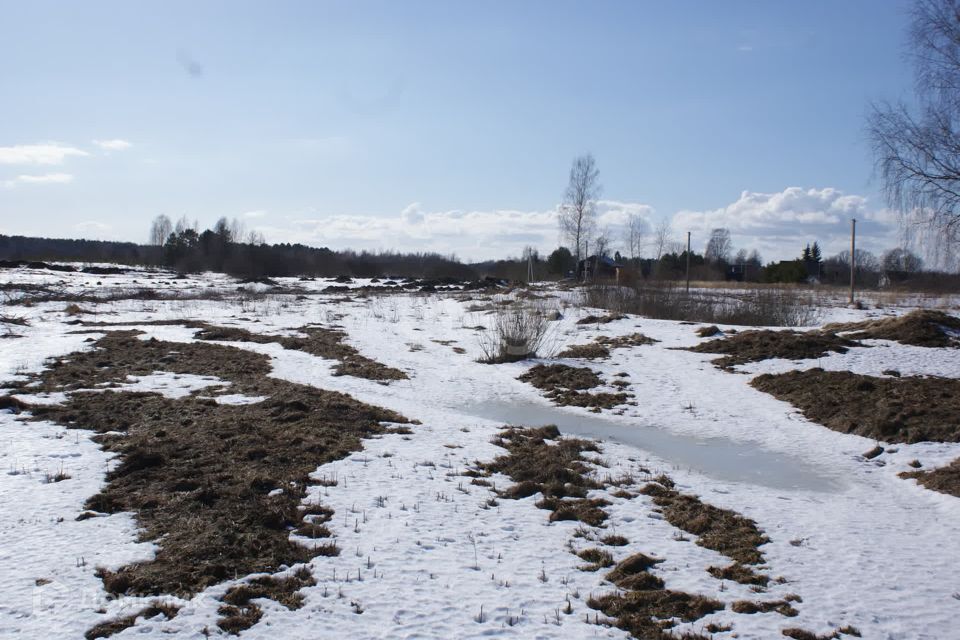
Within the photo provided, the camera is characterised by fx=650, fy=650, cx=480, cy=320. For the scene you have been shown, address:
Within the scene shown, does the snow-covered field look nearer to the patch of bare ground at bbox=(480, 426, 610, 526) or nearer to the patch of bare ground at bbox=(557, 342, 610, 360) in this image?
the patch of bare ground at bbox=(480, 426, 610, 526)

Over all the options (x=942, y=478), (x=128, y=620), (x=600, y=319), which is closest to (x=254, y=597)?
(x=128, y=620)

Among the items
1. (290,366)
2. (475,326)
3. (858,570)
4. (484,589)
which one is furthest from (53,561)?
(475,326)

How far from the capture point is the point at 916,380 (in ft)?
38.7

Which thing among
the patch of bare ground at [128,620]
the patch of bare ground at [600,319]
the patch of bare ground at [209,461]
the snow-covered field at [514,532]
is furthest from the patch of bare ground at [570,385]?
the patch of bare ground at [128,620]

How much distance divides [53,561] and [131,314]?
23.2m

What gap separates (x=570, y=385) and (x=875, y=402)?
5512mm

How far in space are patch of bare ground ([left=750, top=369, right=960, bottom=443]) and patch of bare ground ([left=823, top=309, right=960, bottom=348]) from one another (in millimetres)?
3558

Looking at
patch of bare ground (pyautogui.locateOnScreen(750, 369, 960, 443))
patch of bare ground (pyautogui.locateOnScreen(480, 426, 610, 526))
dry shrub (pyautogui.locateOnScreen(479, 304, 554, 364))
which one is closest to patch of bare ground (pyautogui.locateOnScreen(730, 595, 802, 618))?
patch of bare ground (pyautogui.locateOnScreen(480, 426, 610, 526))

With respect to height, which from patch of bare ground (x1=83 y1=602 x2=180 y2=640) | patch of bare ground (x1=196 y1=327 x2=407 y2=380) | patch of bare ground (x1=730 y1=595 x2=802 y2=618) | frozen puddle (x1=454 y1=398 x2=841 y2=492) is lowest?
frozen puddle (x1=454 y1=398 x2=841 y2=492)

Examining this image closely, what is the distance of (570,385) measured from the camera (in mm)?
13742

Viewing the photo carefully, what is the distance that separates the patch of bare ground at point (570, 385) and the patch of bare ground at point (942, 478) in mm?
5128

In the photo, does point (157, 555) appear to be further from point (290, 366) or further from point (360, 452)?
point (290, 366)

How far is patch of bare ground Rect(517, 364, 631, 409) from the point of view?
492 inches

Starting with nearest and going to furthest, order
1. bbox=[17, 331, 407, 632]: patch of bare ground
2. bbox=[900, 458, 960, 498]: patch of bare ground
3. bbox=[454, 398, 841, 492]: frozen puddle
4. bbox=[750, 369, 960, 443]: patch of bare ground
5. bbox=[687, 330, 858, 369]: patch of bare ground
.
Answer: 1. bbox=[17, 331, 407, 632]: patch of bare ground
2. bbox=[900, 458, 960, 498]: patch of bare ground
3. bbox=[454, 398, 841, 492]: frozen puddle
4. bbox=[750, 369, 960, 443]: patch of bare ground
5. bbox=[687, 330, 858, 369]: patch of bare ground
